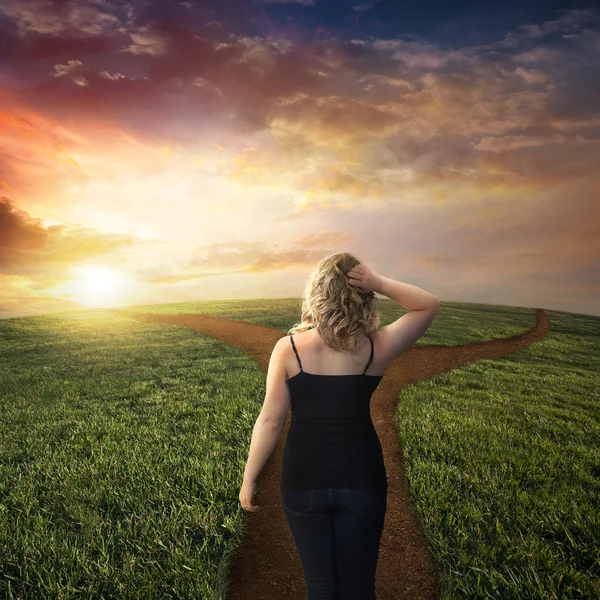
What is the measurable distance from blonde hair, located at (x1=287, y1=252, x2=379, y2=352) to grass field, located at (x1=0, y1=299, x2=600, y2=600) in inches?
117

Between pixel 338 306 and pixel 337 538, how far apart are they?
1373 millimetres

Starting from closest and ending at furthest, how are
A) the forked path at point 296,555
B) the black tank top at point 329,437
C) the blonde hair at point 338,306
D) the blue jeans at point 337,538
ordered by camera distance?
the blue jeans at point 337,538
the black tank top at point 329,437
the blonde hair at point 338,306
the forked path at point 296,555

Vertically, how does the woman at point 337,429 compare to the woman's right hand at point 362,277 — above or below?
below

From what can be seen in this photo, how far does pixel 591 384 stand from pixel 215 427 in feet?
45.6

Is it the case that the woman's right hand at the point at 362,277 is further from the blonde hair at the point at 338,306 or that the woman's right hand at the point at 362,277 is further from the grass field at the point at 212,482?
the grass field at the point at 212,482

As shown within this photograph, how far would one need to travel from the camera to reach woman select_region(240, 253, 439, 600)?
214 cm

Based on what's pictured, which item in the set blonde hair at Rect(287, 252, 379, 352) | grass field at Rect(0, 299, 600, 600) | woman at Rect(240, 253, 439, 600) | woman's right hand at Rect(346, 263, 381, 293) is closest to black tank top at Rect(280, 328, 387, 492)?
woman at Rect(240, 253, 439, 600)

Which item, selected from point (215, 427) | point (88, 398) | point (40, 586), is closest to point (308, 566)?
point (40, 586)

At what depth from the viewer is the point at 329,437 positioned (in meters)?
2.38

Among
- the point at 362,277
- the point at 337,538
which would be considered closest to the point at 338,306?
the point at 362,277

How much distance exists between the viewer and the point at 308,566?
2.16m

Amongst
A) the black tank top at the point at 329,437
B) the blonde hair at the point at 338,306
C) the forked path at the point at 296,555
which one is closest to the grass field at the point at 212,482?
the forked path at the point at 296,555

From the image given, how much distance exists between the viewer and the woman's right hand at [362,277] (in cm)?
250

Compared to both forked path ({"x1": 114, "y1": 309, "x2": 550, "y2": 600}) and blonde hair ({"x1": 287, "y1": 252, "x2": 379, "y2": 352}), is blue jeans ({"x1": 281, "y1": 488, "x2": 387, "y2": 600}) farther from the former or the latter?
forked path ({"x1": 114, "y1": 309, "x2": 550, "y2": 600})
